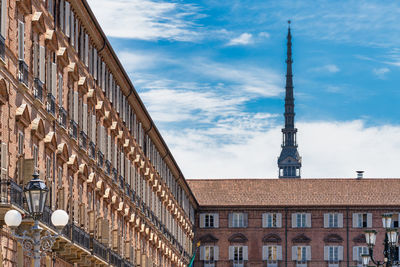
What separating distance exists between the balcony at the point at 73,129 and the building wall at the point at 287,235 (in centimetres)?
6535

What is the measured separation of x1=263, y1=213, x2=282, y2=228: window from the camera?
104125mm

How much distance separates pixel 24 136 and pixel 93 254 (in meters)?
11.3

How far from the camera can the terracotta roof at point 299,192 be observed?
342ft

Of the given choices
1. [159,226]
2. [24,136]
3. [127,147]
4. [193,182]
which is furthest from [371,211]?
[24,136]

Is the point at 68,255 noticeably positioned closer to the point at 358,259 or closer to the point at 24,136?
the point at 24,136

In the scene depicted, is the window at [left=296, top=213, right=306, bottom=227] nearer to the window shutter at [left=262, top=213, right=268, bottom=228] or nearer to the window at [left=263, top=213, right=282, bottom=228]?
the window at [left=263, top=213, right=282, bottom=228]

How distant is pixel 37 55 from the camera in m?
32.9

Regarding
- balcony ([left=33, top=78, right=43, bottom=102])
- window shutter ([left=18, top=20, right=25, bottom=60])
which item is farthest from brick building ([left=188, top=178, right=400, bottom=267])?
window shutter ([left=18, top=20, right=25, bottom=60])

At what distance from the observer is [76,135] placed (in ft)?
132

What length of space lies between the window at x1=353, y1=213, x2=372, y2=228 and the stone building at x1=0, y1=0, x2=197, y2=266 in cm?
3991

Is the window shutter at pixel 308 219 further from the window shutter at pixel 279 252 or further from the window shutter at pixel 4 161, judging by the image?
the window shutter at pixel 4 161

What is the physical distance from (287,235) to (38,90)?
73.3m

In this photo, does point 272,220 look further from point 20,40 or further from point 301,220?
point 20,40

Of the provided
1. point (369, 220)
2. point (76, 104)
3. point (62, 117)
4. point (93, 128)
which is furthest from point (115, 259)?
point (369, 220)
